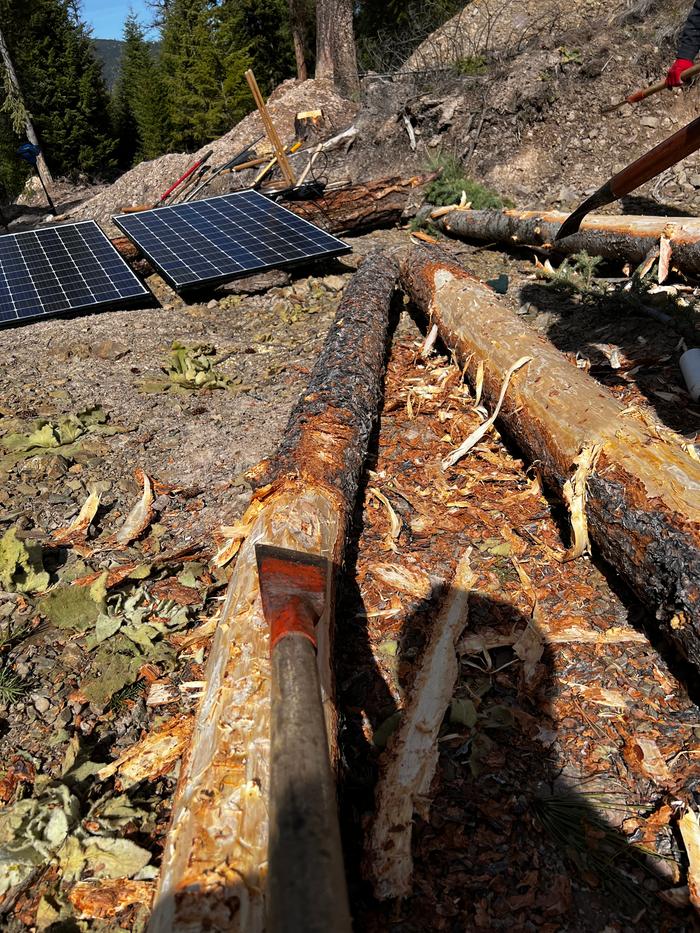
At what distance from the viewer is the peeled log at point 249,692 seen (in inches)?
72.1

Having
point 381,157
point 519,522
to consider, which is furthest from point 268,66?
point 519,522

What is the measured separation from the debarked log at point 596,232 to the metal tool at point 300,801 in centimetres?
683

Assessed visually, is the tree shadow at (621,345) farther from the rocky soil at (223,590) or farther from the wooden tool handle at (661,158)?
the wooden tool handle at (661,158)

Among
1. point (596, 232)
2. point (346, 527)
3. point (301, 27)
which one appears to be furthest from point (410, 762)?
point (301, 27)

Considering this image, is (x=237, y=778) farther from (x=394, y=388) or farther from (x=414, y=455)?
(x=394, y=388)

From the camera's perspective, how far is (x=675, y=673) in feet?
9.60

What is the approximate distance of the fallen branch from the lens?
219 cm

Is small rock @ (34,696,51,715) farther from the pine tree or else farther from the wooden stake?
the pine tree

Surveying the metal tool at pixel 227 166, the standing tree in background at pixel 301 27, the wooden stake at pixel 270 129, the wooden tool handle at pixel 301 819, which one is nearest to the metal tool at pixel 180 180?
the metal tool at pixel 227 166

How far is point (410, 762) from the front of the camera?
2.55 m

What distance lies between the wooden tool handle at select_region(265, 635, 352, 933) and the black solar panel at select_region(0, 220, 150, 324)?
24.5 feet

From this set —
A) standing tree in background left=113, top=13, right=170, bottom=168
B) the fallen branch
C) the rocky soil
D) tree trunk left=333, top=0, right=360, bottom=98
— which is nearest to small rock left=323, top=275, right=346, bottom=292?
the rocky soil

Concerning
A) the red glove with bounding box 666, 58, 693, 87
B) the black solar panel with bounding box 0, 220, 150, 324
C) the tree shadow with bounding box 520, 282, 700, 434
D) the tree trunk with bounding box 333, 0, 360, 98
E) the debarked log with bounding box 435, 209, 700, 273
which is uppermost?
the tree trunk with bounding box 333, 0, 360, 98

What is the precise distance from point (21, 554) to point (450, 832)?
2850 mm
